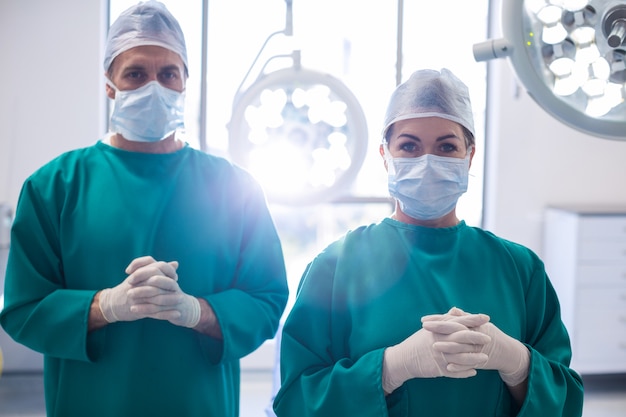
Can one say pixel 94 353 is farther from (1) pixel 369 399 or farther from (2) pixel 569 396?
(2) pixel 569 396

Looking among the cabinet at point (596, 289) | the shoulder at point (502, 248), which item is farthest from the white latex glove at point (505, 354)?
the cabinet at point (596, 289)

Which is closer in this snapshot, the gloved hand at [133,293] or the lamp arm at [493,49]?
the lamp arm at [493,49]

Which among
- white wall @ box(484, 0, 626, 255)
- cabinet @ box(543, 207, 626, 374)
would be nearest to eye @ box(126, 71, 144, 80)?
cabinet @ box(543, 207, 626, 374)

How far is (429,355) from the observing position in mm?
919

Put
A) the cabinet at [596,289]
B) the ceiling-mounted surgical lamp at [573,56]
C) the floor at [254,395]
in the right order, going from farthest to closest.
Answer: the cabinet at [596,289] < the floor at [254,395] < the ceiling-mounted surgical lamp at [573,56]

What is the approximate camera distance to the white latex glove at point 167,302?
3.43 ft

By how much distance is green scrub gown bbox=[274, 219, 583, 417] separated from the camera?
98 cm

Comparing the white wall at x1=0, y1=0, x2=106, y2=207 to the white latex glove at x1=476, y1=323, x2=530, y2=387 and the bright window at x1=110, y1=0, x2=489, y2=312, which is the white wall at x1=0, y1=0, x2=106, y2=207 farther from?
the white latex glove at x1=476, y1=323, x2=530, y2=387

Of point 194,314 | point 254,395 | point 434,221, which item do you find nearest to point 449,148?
point 434,221

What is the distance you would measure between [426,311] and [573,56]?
1.53 ft

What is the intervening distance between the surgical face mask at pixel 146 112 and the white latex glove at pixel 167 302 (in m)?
0.33

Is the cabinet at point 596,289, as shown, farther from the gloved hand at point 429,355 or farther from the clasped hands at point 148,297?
the clasped hands at point 148,297

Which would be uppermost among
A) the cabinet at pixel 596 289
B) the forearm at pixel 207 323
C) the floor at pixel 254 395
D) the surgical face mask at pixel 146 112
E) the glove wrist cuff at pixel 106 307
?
the surgical face mask at pixel 146 112

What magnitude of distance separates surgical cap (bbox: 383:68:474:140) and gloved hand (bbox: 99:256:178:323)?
476mm
